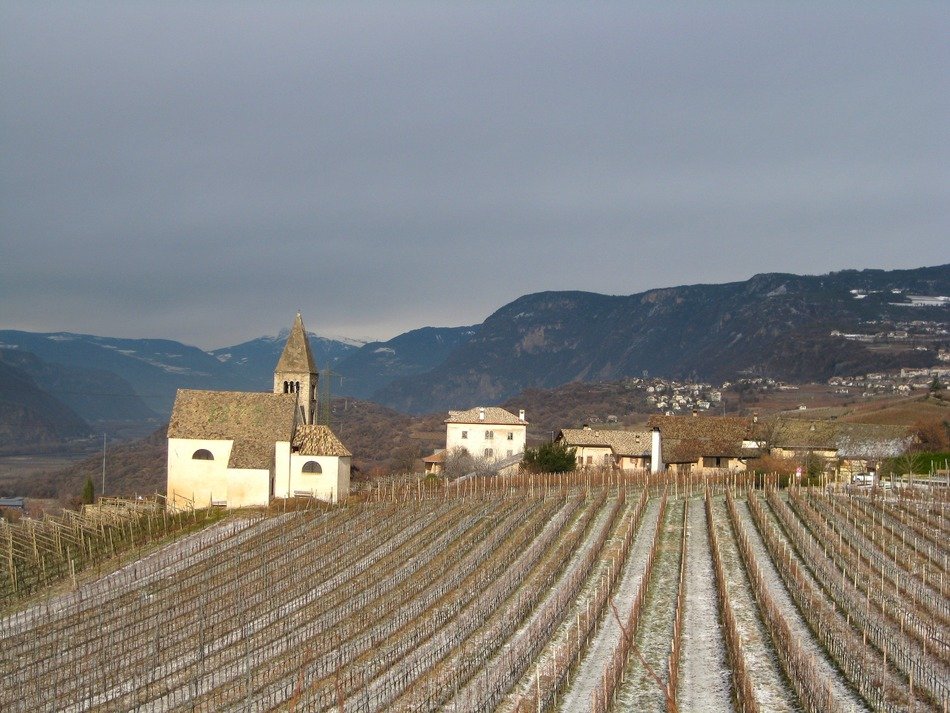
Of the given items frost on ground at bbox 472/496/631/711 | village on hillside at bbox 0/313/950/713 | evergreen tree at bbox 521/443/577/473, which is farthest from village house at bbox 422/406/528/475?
frost on ground at bbox 472/496/631/711

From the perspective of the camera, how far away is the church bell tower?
83.8m

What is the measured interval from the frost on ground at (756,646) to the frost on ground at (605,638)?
357 cm

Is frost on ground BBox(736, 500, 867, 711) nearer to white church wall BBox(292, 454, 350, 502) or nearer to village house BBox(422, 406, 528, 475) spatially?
white church wall BBox(292, 454, 350, 502)

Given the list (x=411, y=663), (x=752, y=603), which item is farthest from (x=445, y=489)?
(x=411, y=663)

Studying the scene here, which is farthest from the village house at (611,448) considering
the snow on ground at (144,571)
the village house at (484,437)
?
the snow on ground at (144,571)

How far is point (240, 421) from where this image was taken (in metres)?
77.9

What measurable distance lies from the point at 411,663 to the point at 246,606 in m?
12.7

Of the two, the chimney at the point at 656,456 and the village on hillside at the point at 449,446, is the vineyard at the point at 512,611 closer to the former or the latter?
the village on hillside at the point at 449,446

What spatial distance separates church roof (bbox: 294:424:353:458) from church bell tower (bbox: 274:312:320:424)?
593 centimetres

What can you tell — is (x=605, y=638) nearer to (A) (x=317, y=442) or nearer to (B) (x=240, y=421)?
(A) (x=317, y=442)

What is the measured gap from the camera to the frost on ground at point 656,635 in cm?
3078

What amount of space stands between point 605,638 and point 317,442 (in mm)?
41278

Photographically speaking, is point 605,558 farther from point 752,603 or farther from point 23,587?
point 23,587

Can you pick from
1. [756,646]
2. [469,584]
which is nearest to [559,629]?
[756,646]
